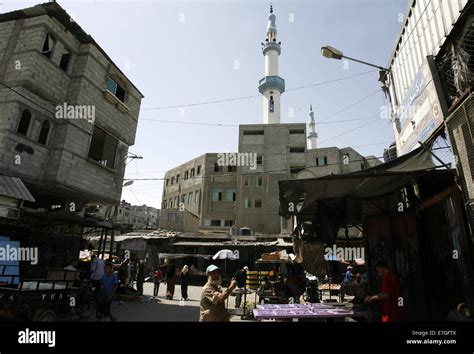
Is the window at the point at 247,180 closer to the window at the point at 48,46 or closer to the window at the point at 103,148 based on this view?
the window at the point at 103,148

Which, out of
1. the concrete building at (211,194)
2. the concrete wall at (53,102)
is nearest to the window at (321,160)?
the concrete building at (211,194)

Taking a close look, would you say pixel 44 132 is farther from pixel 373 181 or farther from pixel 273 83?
pixel 273 83

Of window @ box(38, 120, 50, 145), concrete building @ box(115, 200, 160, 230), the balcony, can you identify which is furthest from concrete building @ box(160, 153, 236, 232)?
concrete building @ box(115, 200, 160, 230)

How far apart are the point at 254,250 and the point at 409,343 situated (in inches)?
998

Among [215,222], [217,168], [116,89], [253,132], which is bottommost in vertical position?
[215,222]

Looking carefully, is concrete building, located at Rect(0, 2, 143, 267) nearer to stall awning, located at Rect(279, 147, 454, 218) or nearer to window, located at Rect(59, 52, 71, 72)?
window, located at Rect(59, 52, 71, 72)

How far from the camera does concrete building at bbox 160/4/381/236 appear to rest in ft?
120

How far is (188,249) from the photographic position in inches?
1144

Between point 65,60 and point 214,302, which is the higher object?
point 65,60

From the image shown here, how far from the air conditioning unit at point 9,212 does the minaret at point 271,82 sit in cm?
4008

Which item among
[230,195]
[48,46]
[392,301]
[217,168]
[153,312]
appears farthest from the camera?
[217,168]

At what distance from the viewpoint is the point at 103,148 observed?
15812 mm

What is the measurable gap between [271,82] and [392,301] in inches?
1863

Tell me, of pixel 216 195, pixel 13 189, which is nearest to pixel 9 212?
pixel 13 189
